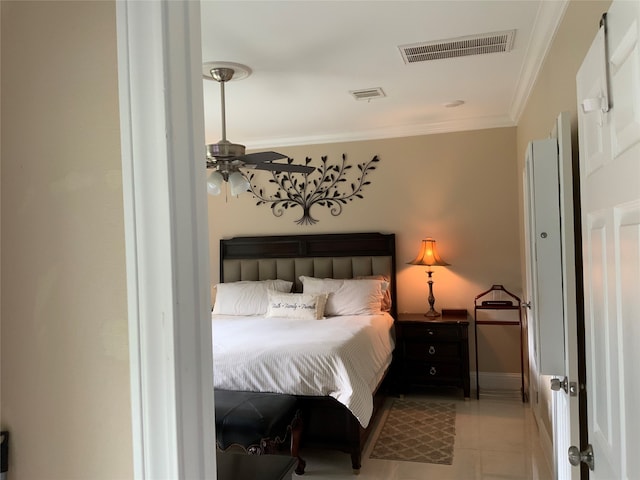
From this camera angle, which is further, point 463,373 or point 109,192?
point 463,373

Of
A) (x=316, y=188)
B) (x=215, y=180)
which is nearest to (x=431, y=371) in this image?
(x=316, y=188)

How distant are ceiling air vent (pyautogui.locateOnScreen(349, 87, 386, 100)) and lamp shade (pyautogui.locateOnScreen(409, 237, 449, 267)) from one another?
1.52 meters

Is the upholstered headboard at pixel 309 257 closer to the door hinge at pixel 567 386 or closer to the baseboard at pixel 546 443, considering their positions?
the baseboard at pixel 546 443

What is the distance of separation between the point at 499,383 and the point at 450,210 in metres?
1.70

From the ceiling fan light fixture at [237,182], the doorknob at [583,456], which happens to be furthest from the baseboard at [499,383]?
the doorknob at [583,456]

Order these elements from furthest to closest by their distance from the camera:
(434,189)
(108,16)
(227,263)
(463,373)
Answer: (227,263) → (434,189) → (463,373) → (108,16)

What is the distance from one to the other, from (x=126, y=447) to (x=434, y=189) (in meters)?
4.37

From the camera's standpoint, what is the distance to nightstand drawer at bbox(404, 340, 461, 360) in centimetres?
441

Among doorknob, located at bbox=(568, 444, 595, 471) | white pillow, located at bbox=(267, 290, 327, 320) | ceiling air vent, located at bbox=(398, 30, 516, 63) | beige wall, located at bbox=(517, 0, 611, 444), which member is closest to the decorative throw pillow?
white pillow, located at bbox=(267, 290, 327, 320)

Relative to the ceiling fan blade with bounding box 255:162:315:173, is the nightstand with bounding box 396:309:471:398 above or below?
below

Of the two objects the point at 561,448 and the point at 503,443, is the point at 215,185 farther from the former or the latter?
the point at 503,443

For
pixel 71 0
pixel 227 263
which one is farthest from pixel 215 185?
pixel 71 0

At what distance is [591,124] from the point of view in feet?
4.10

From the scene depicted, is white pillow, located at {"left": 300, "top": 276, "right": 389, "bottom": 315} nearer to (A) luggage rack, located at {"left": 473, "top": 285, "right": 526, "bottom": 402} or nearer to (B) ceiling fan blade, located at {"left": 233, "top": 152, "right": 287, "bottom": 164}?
(A) luggage rack, located at {"left": 473, "top": 285, "right": 526, "bottom": 402}
